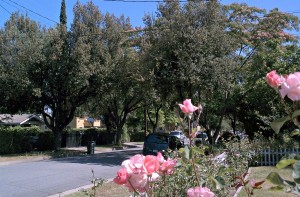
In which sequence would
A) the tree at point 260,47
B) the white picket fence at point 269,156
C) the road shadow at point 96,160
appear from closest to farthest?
the white picket fence at point 269,156 → the road shadow at point 96,160 → the tree at point 260,47

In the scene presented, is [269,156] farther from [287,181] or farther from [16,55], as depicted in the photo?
[16,55]

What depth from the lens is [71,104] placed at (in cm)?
2962

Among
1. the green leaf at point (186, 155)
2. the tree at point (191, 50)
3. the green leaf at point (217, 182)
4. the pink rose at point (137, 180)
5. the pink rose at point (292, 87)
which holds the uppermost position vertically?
the tree at point (191, 50)

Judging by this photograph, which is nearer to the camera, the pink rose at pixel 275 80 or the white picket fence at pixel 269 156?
the pink rose at pixel 275 80

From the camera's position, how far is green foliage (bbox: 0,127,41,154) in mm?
26141

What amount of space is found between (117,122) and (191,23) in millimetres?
19652

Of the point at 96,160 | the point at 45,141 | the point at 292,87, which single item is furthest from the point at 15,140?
the point at 292,87

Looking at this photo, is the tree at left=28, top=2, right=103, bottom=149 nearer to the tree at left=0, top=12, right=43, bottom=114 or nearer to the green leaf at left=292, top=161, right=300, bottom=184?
the tree at left=0, top=12, right=43, bottom=114

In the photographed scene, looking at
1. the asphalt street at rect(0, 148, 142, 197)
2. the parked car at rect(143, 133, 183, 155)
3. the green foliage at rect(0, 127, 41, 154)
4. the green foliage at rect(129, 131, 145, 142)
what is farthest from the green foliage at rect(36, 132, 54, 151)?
the green foliage at rect(129, 131, 145, 142)

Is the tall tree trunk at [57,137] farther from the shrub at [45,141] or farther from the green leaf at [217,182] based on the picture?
the green leaf at [217,182]

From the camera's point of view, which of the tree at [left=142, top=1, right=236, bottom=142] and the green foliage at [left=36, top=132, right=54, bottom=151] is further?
the green foliage at [left=36, top=132, right=54, bottom=151]

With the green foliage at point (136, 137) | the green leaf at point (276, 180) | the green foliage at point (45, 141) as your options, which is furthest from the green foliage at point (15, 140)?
the green leaf at point (276, 180)

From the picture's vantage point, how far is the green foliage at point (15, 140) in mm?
26141

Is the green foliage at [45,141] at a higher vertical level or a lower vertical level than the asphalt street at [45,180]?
higher
